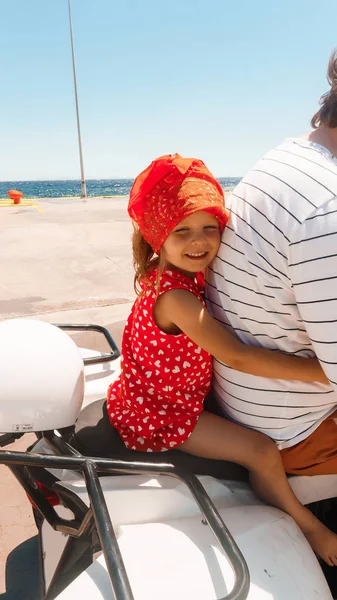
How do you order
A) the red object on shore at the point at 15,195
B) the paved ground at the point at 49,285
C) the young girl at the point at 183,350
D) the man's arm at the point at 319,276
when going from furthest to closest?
the red object on shore at the point at 15,195
the paved ground at the point at 49,285
the young girl at the point at 183,350
the man's arm at the point at 319,276

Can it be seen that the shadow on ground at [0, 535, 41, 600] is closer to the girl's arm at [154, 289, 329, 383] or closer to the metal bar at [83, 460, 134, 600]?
the metal bar at [83, 460, 134, 600]

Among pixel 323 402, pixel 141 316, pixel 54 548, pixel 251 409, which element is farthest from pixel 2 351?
pixel 323 402

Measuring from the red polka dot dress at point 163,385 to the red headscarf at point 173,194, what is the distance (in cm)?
17

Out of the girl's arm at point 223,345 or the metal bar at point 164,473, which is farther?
the girl's arm at point 223,345

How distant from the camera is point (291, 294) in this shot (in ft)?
3.80

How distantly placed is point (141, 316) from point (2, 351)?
40 cm

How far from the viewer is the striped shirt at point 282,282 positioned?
108cm

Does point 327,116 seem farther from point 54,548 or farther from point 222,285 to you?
point 54,548

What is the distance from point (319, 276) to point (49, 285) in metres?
4.72

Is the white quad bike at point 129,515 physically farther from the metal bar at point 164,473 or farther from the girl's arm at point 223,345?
the girl's arm at point 223,345

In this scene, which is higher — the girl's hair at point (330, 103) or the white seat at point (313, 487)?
the girl's hair at point (330, 103)

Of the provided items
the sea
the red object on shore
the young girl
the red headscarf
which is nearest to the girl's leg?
the young girl

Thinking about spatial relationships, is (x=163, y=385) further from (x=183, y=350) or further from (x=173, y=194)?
(x=173, y=194)

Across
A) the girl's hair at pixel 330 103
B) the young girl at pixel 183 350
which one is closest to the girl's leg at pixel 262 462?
the young girl at pixel 183 350
